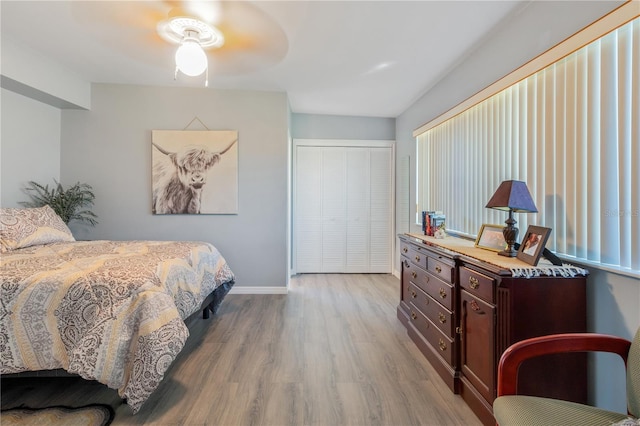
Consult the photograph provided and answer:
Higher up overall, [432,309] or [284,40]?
[284,40]

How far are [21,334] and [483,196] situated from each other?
3249 mm

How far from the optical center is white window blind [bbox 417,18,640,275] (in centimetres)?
135

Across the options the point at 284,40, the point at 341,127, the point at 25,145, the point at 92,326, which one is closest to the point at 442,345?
the point at 92,326

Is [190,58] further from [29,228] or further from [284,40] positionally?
[29,228]

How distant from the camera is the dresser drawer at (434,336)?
1941mm

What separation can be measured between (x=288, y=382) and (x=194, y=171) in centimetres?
275

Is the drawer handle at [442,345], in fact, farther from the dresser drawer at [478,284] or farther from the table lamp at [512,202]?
the table lamp at [512,202]

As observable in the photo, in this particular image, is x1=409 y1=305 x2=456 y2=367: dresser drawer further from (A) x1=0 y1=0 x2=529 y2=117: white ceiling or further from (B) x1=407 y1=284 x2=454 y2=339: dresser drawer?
(A) x1=0 y1=0 x2=529 y2=117: white ceiling

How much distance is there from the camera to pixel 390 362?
2213 millimetres

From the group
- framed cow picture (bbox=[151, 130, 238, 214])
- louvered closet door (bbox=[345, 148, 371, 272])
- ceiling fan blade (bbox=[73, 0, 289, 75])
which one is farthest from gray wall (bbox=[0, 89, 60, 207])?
louvered closet door (bbox=[345, 148, 371, 272])

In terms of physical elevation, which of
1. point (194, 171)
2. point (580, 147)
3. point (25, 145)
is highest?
point (25, 145)

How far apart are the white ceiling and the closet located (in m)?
1.28

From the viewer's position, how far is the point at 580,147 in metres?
1.57

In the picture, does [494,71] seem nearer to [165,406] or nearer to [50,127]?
[165,406]
